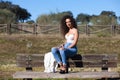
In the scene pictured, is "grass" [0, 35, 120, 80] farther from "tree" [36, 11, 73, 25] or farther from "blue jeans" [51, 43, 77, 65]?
"blue jeans" [51, 43, 77, 65]

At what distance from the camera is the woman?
1068 cm

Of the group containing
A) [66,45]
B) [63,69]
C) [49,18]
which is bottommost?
[63,69]

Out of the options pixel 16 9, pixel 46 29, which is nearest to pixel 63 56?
pixel 46 29

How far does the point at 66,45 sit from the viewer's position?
11.1m

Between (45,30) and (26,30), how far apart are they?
5.39 ft

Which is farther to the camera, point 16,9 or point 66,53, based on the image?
point 16,9

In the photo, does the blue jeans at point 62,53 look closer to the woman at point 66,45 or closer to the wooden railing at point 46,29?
the woman at point 66,45

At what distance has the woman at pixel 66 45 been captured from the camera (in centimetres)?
1068

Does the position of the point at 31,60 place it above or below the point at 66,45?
below

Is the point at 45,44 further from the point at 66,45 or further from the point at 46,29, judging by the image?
the point at 66,45

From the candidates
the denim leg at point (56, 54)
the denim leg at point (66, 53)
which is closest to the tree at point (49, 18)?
the denim leg at point (66, 53)

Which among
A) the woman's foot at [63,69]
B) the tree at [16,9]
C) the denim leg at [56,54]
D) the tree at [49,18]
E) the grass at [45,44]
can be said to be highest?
the tree at [16,9]

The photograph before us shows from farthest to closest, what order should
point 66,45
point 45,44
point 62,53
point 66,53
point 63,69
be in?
point 45,44
point 66,45
point 66,53
point 62,53
point 63,69

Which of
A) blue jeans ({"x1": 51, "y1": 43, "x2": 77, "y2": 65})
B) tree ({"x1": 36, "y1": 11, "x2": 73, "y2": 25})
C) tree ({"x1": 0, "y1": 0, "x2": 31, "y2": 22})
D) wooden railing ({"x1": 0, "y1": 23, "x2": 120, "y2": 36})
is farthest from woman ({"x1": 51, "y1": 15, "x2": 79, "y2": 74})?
tree ({"x1": 0, "y1": 0, "x2": 31, "y2": 22})
